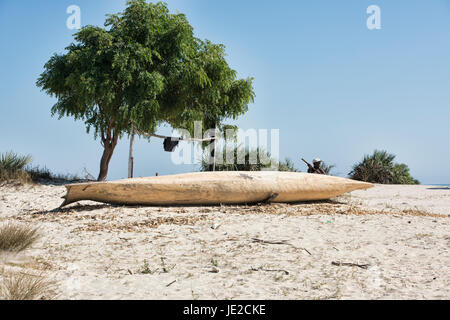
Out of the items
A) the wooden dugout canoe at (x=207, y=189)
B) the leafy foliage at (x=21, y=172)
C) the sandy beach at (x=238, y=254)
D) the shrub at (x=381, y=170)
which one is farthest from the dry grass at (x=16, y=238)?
the shrub at (x=381, y=170)

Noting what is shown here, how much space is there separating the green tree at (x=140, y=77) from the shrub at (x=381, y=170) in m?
7.25

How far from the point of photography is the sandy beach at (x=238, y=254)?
3.25 meters

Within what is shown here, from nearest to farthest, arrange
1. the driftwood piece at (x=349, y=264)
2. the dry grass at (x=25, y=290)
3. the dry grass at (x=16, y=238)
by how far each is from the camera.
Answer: the dry grass at (x=25, y=290) < the driftwood piece at (x=349, y=264) < the dry grass at (x=16, y=238)

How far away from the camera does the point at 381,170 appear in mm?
18391

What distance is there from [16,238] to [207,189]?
3847 mm

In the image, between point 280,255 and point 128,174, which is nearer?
point 280,255

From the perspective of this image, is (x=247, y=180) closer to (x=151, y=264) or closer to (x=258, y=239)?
(x=258, y=239)

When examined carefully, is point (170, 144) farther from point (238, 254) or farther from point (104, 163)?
point (238, 254)

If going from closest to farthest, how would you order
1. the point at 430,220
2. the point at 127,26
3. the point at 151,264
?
the point at 151,264
the point at 430,220
the point at 127,26

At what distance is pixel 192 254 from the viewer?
14.3 ft

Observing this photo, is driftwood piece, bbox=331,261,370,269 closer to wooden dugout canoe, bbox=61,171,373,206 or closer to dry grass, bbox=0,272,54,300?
dry grass, bbox=0,272,54,300

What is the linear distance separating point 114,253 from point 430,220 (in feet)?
17.9

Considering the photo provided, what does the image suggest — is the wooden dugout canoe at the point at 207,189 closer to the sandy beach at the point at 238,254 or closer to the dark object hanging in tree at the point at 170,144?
the sandy beach at the point at 238,254

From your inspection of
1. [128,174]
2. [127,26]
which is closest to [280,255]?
[128,174]
